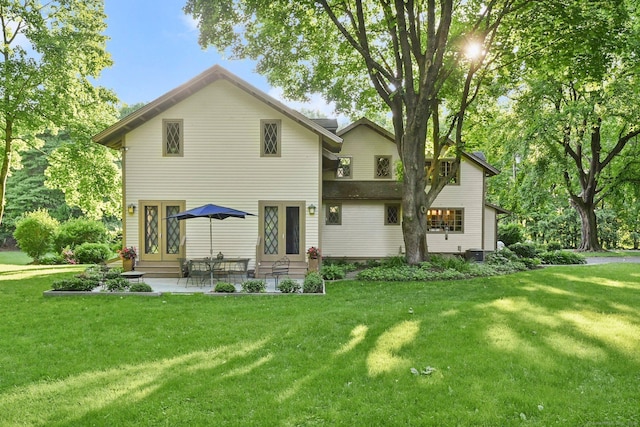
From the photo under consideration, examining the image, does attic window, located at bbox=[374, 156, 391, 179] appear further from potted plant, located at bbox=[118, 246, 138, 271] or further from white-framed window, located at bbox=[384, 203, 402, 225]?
potted plant, located at bbox=[118, 246, 138, 271]

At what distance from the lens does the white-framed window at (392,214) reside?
701 inches

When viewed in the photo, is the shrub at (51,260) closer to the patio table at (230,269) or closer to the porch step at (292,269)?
the patio table at (230,269)

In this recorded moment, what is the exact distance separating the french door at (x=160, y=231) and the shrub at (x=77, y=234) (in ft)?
33.6

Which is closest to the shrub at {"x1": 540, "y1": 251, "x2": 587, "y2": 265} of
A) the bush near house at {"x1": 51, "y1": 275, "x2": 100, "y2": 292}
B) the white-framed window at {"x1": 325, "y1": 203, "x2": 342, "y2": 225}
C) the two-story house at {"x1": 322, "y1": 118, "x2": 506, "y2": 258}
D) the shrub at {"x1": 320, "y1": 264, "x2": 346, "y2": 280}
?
the two-story house at {"x1": 322, "y1": 118, "x2": 506, "y2": 258}

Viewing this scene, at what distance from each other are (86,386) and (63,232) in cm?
1951

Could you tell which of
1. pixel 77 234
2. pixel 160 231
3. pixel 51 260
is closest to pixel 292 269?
pixel 160 231

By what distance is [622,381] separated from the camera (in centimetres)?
470

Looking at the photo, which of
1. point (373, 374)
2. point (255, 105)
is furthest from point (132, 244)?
point (373, 374)

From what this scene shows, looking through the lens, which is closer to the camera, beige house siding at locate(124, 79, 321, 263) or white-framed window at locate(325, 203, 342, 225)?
beige house siding at locate(124, 79, 321, 263)

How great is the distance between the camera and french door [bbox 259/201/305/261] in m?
13.5

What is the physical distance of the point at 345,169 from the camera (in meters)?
18.2

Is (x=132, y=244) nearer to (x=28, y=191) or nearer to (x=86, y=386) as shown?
(x=86, y=386)

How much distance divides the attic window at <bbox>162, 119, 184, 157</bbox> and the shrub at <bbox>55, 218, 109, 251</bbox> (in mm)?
11169

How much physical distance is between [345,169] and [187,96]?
7.77 metres
